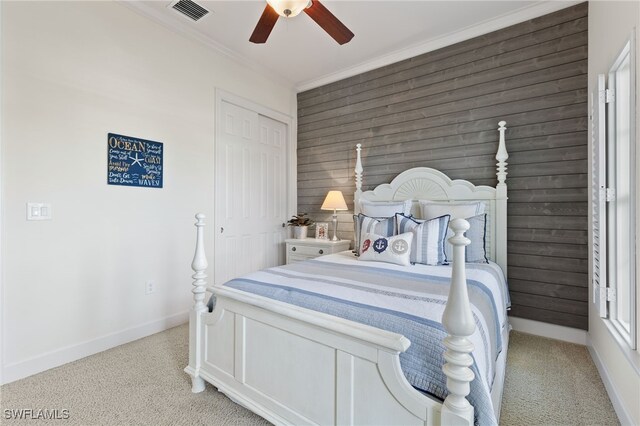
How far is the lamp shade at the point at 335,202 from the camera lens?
11.7ft

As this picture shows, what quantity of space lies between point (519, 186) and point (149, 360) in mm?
3342

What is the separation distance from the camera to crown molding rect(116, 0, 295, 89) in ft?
8.54

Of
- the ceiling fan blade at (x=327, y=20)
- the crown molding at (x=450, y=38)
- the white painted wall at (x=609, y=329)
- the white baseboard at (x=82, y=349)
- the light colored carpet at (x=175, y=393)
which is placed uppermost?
the crown molding at (x=450, y=38)

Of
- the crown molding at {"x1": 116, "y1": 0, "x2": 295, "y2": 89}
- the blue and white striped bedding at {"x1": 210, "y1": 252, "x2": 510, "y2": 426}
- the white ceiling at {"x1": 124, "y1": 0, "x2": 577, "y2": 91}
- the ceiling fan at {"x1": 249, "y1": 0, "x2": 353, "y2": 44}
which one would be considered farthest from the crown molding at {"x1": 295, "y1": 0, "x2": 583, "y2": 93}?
the blue and white striped bedding at {"x1": 210, "y1": 252, "x2": 510, "y2": 426}

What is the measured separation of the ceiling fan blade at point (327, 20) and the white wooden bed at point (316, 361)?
1.45 meters

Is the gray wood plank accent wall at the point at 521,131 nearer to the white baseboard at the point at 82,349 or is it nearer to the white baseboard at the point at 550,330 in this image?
the white baseboard at the point at 550,330

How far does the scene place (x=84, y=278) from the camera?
7.59 ft

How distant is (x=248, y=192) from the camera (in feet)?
12.1

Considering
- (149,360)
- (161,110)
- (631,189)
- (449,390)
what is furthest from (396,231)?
(161,110)

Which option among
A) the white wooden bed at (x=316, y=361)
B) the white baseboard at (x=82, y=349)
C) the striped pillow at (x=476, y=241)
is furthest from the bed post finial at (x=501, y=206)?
the white baseboard at (x=82, y=349)

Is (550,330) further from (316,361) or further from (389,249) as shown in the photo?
(316,361)

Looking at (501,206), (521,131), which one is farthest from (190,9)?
(501,206)

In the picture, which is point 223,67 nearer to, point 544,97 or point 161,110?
point 161,110

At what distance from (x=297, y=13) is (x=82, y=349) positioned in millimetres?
2790
